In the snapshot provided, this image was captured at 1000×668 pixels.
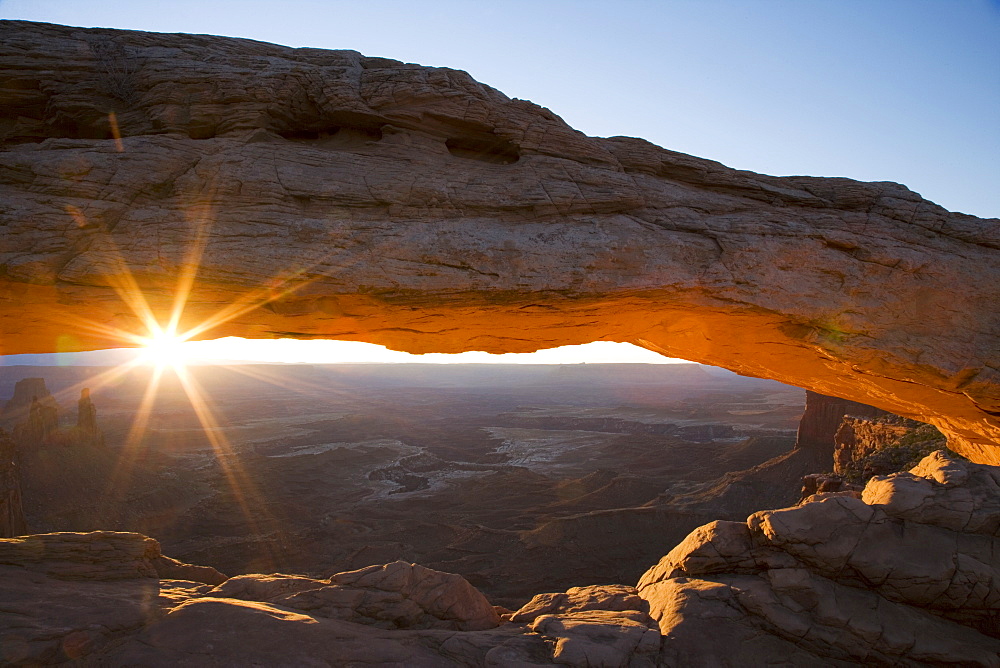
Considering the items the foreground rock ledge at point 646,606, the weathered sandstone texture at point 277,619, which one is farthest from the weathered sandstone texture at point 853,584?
the weathered sandstone texture at point 277,619

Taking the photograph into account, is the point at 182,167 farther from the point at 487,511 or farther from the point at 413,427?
the point at 413,427

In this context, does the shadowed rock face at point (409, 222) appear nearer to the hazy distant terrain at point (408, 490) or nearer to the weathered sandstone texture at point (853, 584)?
the weathered sandstone texture at point (853, 584)

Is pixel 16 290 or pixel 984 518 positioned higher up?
pixel 16 290

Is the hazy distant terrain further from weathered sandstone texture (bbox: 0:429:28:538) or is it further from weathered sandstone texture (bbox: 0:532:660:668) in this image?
weathered sandstone texture (bbox: 0:532:660:668)

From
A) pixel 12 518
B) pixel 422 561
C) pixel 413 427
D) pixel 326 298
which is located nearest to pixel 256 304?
pixel 326 298

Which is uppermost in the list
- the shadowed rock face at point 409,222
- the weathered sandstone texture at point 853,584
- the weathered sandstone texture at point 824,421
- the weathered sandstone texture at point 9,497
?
the shadowed rock face at point 409,222

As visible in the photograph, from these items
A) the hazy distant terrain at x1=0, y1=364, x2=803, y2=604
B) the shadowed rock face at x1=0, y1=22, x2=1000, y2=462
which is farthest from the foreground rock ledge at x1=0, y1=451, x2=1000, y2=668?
the hazy distant terrain at x1=0, y1=364, x2=803, y2=604

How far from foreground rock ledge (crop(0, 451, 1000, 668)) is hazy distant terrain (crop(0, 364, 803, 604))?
10428 millimetres

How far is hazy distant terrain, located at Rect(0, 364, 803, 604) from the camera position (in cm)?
2073

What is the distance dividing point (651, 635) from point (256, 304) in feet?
25.8

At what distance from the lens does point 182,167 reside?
8.53 metres

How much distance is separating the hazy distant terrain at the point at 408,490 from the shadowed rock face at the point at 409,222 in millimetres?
12237

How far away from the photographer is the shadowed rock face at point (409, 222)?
813cm

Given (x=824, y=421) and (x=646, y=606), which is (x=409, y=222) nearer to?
(x=646, y=606)
